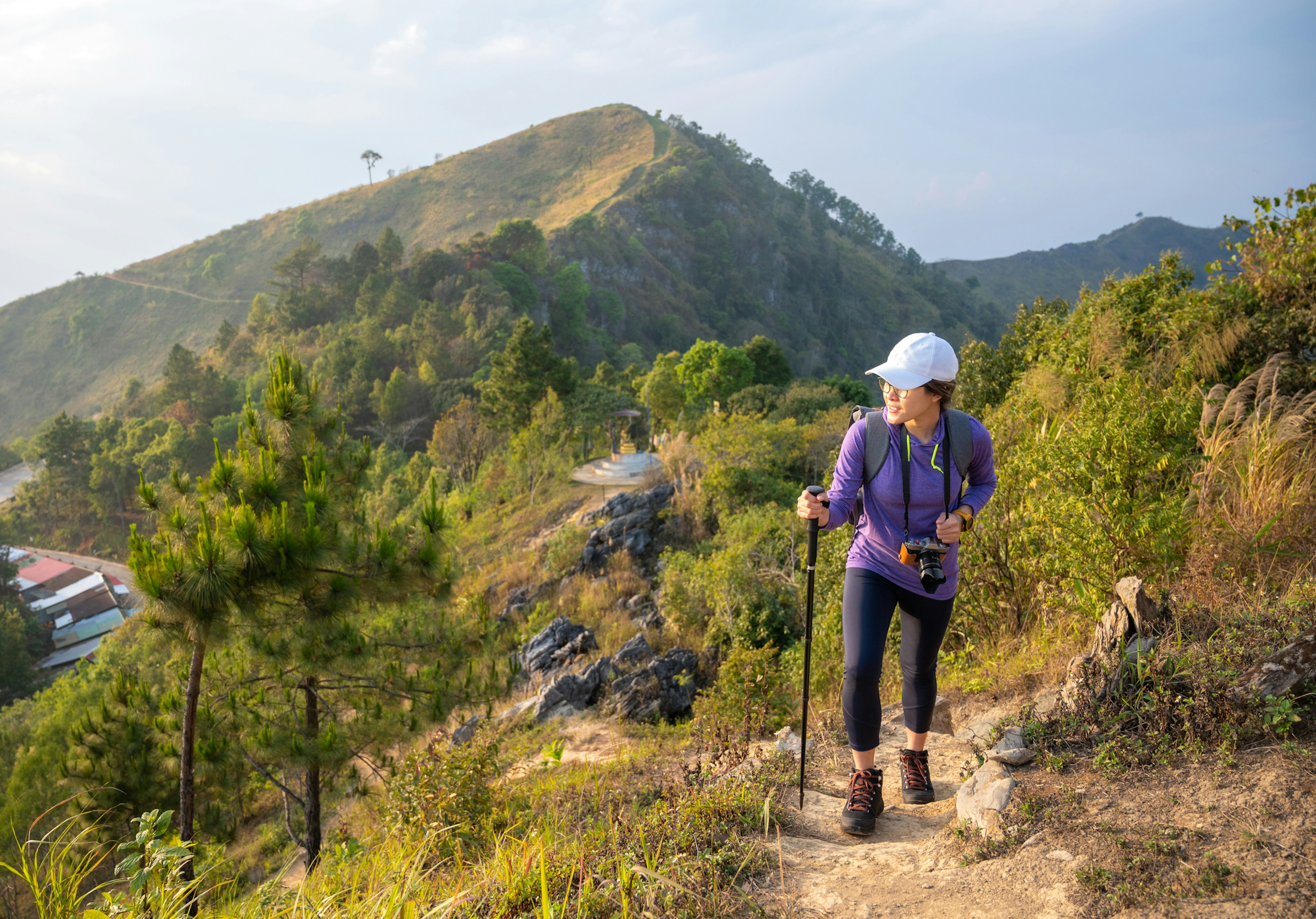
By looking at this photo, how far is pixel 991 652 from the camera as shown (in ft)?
11.5

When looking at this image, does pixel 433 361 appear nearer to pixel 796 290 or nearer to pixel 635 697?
pixel 635 697

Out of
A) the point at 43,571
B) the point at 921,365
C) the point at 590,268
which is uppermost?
the point at 590,268

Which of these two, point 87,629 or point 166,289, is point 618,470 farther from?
point 166,289

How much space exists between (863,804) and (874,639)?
0.55 metres

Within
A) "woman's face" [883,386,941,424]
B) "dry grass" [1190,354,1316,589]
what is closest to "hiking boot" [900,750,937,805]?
Result: "woman's face" [883,386,941,424]

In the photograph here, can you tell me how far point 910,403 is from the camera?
2107mm

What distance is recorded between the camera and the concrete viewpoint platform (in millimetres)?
18969

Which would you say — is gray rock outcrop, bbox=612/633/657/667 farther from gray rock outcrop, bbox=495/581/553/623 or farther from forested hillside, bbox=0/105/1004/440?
forested hillside, bbox=0/105/1004/440

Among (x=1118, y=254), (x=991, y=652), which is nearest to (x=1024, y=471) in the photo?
(x=991, y=652)

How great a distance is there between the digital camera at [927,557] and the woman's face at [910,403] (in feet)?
1.30

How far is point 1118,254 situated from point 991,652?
140m

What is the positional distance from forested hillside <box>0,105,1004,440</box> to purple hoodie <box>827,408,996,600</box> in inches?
1723

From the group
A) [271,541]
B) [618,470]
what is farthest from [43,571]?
[271,541]

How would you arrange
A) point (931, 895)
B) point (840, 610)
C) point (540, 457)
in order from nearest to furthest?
point (931, 895) → point (840, 610) → point (540, 457)
